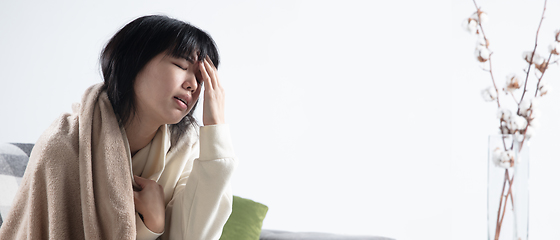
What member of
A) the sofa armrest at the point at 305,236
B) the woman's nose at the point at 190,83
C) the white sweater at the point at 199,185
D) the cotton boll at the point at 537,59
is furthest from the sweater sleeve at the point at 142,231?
the cotton boll at the point at 537,59

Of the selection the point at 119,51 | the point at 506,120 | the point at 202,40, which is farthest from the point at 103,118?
the point at 506,120

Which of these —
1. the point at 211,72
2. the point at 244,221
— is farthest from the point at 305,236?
the point at 211,72

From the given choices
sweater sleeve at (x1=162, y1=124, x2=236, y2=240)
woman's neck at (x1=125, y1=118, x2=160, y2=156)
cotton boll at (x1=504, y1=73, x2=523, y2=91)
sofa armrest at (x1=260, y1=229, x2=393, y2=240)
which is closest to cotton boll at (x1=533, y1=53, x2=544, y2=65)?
cotton boll at (x1=504, y1=73, x2=523, y2=91)

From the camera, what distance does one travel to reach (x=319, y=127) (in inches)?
76.1

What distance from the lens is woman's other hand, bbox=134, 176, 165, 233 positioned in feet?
2.70

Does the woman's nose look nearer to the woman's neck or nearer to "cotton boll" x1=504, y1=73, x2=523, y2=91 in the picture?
the woman's neck

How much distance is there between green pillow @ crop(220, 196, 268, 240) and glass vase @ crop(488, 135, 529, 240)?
683mm

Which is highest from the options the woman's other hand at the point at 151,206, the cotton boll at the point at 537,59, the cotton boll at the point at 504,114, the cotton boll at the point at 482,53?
the cotton boll at the point at 482,53

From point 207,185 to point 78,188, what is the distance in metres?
0.24

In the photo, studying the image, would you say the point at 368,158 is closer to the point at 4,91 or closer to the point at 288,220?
the point at 288,220

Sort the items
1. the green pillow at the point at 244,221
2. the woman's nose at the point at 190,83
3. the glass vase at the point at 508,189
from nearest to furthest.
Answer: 1. the woman's nose at the point at 190,83
2. the glass vase at the point at 508,189
3. the green pillow at the point at 244,221

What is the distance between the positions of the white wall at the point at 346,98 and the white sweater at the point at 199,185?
1.02m

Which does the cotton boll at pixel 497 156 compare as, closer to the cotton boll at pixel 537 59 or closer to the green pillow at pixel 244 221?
the cotton boll at pixel 537 59

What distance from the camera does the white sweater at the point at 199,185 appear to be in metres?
0.83
